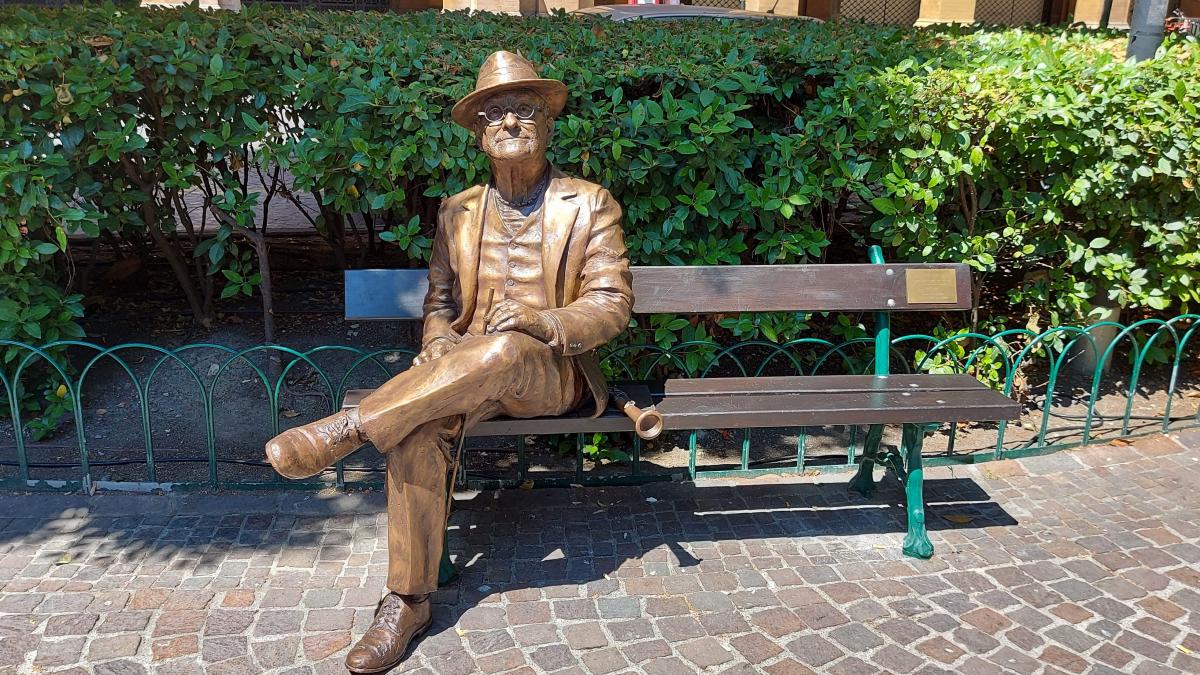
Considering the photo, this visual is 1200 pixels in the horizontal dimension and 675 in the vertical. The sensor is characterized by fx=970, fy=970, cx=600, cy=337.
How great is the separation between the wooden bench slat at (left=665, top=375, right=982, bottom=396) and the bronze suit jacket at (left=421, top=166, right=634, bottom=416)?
1.87ft

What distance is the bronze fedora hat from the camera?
332 cm

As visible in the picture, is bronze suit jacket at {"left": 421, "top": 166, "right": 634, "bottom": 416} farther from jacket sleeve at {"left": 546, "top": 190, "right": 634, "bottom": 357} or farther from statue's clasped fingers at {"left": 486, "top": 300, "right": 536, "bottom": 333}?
statue's clasped fingers at {"left": 486, "top": 300, "right": 536, "bottom": 333}

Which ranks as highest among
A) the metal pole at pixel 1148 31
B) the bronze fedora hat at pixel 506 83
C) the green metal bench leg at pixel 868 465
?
the metal pole at pixel 1148 31

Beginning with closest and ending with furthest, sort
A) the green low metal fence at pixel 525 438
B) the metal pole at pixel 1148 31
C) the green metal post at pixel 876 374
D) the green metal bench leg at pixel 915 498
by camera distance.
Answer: the green metal bench leg at pixel 915 498 < the green metal post at pixel 876 374 < the green low metal fence at pixel 525 438 < the metal pole at pixel 1148 31

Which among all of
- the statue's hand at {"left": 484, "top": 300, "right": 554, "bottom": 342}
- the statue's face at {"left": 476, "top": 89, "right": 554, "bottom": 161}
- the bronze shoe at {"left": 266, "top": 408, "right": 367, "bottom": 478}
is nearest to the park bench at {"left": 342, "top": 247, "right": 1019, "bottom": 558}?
the statue's hand at {"left": 484, "top": 300, "right": 554, "bottom": 342}

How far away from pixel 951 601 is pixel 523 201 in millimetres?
2167

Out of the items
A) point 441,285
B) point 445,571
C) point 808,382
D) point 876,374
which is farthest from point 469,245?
point 876,374

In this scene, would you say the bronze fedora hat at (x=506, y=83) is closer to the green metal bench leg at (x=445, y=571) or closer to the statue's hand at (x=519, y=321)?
the statue's hand at (x=519, y=321)

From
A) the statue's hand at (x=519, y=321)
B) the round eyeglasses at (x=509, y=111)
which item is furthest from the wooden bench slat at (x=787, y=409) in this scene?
the round eyeglasses at (x=509, y=111)

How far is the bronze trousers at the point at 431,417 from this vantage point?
301cm

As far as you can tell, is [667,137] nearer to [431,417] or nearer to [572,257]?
[572,257]

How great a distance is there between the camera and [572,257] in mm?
3564

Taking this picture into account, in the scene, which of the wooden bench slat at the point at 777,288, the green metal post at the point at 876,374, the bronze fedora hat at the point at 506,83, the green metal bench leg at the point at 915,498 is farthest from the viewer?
the green metal post at the point at 876,374

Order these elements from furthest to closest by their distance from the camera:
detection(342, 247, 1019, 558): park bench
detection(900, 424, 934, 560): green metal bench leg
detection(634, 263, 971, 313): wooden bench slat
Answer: detection(634, 263, 971, 313): wooden bench slat < detection(900, 424, 934, 560): green metal bench leg < detection(342, 247, 1019, 558): park bench
